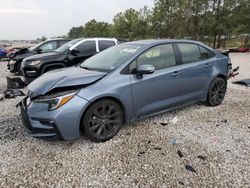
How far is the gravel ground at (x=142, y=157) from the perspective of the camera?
2.86 metres

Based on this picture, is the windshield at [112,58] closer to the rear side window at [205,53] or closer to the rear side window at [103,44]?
the rear side window at [205,53]

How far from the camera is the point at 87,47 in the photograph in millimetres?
8258

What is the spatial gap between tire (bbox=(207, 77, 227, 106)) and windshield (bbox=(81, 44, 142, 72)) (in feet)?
6.76

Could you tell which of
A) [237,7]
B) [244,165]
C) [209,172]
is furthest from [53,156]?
[237,7]

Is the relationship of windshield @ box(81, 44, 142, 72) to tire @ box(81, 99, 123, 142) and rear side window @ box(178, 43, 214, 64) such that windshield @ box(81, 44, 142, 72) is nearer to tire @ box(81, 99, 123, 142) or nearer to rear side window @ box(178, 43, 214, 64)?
tire @ box(81, 99, 123, 142)

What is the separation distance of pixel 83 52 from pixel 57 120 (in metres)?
5.12

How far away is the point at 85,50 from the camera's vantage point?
8.15 metres

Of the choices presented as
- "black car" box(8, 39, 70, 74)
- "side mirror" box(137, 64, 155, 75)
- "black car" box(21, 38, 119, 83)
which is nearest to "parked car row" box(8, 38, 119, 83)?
"black car" box(21, 38, 119, 83)

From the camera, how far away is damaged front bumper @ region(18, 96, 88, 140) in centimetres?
330

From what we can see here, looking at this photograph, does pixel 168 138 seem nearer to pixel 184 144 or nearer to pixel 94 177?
pixel 184 144

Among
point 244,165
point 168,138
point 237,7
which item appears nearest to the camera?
point 244,165

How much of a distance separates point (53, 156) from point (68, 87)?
1006 millimetres

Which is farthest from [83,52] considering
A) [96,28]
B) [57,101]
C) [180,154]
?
[96,28]

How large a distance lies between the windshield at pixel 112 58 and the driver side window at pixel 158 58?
0.18 meters
